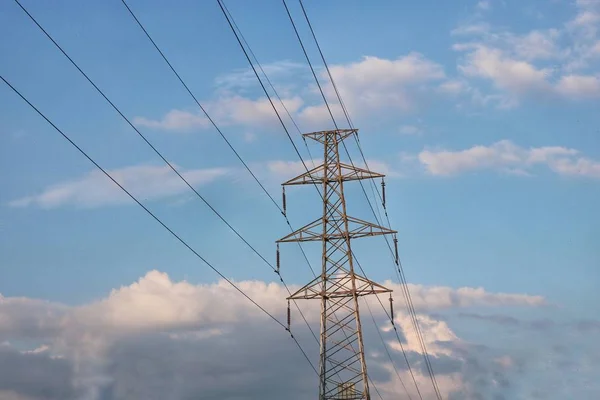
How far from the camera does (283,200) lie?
63.1 m

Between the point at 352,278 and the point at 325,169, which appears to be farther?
the point at 325,169

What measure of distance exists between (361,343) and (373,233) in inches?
290

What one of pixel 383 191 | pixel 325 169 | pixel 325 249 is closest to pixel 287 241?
pixel 325 249

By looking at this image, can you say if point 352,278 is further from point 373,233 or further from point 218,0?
point 218,0

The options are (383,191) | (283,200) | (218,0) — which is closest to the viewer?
(218,0)

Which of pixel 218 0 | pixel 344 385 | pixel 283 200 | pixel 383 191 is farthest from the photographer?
pixel 383 191

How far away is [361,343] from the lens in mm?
58750

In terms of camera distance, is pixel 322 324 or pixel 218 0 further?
pixel 322 324

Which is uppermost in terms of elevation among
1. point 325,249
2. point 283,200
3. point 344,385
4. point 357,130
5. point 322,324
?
point 357,130

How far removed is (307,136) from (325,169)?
12.0 ft

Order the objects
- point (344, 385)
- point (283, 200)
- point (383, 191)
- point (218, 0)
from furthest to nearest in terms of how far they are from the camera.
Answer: point (383, 191) → point (283, 200) → point (344, 385) → point (218, 0)

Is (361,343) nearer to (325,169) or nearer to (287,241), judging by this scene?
(287,241)

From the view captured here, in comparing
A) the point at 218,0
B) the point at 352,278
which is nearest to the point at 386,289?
the point at 352,278

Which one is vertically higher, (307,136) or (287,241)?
(307,136)
